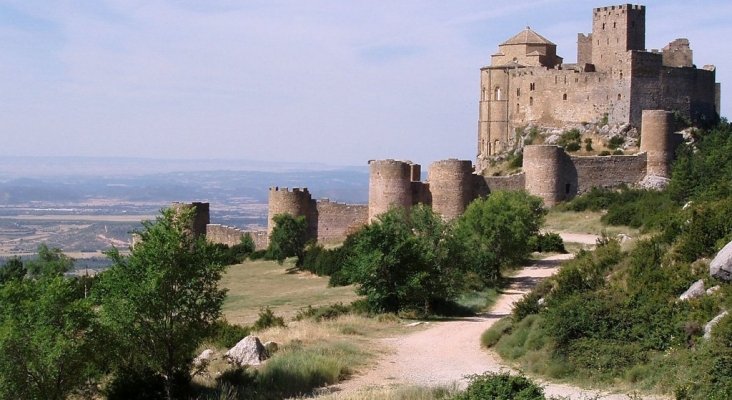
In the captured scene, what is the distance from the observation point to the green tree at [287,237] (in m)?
A: 43.3

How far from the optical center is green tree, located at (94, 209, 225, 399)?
16.2 meters

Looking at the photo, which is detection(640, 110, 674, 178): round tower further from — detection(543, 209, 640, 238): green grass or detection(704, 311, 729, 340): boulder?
detection(704, 311, 729, 340): boulder

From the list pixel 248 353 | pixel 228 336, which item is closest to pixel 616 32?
pixel 228 336

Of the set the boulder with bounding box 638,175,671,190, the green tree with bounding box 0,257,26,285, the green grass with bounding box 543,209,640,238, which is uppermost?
the boulder with bounding box 638,175,671,190

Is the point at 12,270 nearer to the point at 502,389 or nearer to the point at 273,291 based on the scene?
the point at 273,291

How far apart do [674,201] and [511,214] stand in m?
8.00

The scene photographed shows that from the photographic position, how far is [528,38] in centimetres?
5188

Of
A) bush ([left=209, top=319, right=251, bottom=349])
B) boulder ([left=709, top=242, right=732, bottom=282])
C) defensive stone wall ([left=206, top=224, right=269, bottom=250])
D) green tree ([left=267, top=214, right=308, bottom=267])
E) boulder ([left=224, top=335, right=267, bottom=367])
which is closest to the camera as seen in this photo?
boulder ([left=709, top=242, right=732, bottom=282])

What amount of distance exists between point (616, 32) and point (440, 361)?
33289mm

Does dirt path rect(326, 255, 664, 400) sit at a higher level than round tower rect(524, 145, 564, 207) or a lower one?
lower

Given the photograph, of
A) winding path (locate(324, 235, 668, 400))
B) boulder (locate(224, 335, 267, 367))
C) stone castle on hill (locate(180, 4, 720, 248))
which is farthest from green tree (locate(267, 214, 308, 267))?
boulder (locate(224, 335, 267, 367))

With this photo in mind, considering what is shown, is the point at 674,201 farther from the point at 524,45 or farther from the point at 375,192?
the point at 524,45

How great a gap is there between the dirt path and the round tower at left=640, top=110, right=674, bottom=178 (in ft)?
72.4

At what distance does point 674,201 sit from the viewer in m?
35.9
